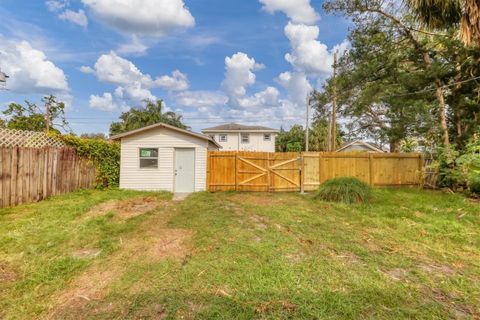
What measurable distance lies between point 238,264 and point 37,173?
25.6ft

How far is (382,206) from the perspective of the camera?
7.51 metres

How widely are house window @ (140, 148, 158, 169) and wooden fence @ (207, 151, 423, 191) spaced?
2.35 metres

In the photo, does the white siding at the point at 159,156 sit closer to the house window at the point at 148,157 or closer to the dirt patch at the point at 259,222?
the house window at the point at 148,157

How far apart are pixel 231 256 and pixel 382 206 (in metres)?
5.67

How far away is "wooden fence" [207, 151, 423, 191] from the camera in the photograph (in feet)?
36.7

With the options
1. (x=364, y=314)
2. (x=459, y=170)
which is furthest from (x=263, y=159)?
(x=364, y=314)

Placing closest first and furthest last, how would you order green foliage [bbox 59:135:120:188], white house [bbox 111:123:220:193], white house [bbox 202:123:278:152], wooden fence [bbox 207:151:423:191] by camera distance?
1. green foliage [bbox 59:135:120:188]
2. white house [bbox 111:123:220:193]
3. wooden fence [bbox 207:151:423:191]
4. white house [bbox 202:123:278:152]

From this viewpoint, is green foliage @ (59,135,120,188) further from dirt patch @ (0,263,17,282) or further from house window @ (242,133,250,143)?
house window @ (242,133,250,143)

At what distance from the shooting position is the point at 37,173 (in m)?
8.00

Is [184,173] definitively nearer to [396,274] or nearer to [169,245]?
[169,245]

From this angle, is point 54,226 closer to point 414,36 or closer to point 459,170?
point 459,170

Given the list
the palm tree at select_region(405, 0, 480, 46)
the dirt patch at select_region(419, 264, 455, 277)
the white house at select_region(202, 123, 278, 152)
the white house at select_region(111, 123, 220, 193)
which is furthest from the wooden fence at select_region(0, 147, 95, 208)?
the white house at select_region(202, 123, 278, 152)

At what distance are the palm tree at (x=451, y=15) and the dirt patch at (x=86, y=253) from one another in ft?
30.5

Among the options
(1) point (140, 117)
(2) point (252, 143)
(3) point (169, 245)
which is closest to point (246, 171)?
(3) point (169, 245)
